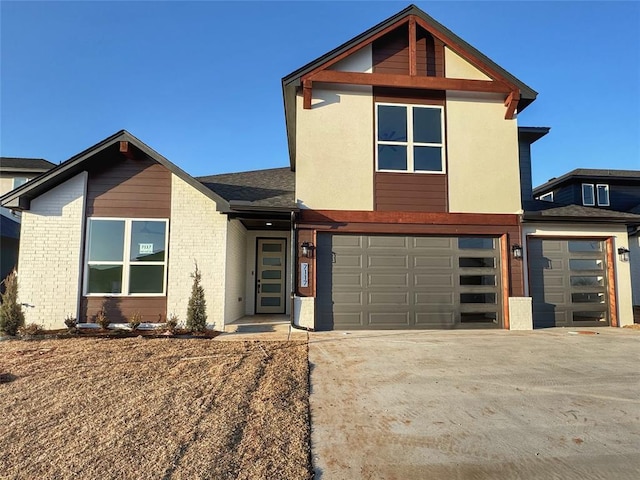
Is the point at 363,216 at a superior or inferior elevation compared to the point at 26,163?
inferior

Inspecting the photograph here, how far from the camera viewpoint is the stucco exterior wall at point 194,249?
8.40 metres

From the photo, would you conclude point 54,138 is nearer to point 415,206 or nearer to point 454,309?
point 415,206

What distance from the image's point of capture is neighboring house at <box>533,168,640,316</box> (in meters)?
15.8

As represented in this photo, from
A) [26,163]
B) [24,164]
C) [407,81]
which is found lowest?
[407,81]

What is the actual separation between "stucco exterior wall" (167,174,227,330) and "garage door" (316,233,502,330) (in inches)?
92.9

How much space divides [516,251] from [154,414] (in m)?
8.74

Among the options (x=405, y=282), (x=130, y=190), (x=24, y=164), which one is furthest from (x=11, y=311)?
(x=24, y=164)

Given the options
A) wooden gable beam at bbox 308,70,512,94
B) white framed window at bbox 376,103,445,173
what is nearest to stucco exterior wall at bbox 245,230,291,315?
white framed window at bbox 376,103,445,173

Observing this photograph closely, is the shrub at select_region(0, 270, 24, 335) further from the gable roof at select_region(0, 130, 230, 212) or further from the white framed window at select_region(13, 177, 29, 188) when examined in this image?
the white framed window at select_region(13, 177, 29, 188)

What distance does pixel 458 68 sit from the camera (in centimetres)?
945

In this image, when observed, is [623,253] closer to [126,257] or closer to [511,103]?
[511,103]

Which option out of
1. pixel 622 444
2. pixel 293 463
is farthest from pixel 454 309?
pixel 293 463

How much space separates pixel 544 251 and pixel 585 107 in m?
9.74

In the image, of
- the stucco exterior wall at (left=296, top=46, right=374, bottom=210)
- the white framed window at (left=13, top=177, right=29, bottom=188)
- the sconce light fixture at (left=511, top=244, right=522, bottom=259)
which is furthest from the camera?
the white framed window at (left=13, top=177, right=29, bottom=188)
